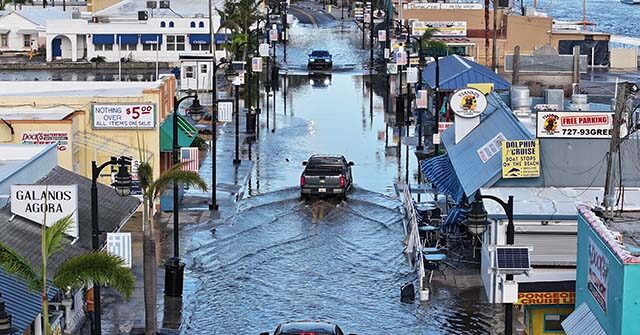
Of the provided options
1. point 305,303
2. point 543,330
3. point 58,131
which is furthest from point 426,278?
point 58,131

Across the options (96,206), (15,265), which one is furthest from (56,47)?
(15,265)

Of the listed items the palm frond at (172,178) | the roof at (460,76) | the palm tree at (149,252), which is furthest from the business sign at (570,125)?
the roof at (460,76)

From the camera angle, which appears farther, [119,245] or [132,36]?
[132,36]

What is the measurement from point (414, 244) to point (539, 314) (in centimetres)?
812

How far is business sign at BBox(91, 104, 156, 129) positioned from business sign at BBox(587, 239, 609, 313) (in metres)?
21.3

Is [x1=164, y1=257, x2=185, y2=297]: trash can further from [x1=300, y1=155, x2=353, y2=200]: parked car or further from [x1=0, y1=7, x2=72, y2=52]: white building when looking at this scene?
[x1=0, y1=7, x2=72, y2=52]: white building

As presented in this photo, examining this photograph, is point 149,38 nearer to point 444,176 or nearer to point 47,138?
point 47,138

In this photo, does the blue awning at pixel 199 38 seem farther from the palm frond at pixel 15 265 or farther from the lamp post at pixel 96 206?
the palm frond at pixel 15 265

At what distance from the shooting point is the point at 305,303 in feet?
113

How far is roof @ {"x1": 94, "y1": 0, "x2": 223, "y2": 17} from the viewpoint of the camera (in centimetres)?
10381

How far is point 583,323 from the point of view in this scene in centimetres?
2614

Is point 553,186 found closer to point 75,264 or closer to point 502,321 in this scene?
point 502,321

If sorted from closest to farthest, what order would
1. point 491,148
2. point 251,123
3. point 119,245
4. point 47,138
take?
point 119,245 < point 491,148 < point 47,138 < point 251,123

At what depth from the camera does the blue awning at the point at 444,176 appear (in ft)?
127
